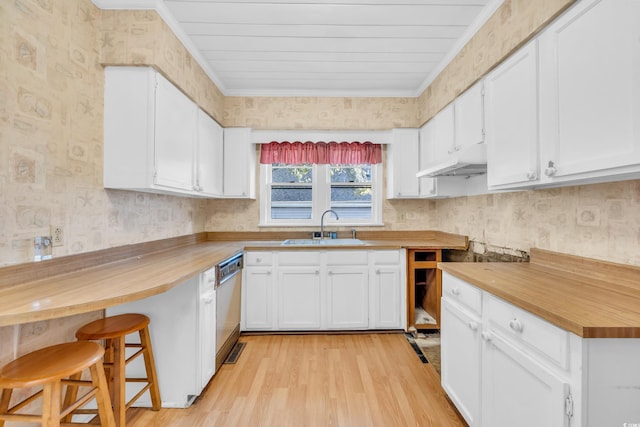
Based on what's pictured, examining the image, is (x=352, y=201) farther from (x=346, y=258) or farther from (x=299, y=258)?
(x=299, y=258)

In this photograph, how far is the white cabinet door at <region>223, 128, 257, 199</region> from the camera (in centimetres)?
322

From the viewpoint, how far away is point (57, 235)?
1527 mm

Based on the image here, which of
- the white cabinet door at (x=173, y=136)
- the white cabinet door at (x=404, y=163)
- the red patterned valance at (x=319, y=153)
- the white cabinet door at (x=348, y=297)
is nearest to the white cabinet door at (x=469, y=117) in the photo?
the white cabinet door at (x=404, y=163)

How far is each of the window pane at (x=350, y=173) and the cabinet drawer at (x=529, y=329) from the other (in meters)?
2.36

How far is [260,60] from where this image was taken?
265cm

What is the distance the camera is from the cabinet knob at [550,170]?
4.39 ft

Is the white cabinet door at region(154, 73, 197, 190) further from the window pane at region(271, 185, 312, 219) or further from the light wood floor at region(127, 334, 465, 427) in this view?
the light wood floor at region(127, 334, 465, 427)

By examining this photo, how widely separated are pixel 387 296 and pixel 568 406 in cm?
198

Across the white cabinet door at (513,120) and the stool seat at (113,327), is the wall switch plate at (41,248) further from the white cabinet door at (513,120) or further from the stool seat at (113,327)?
the white cabinet door at (513,120)

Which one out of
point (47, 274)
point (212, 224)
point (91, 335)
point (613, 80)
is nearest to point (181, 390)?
point (91, 335)

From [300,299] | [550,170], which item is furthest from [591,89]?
[300,299]

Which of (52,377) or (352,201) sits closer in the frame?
(52,377)

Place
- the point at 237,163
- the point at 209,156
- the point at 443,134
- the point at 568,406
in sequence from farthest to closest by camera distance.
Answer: the point at 237,163 < the point at 209,156 < the point at 443,134 < the point at 568,406

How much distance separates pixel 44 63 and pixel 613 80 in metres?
2.56
